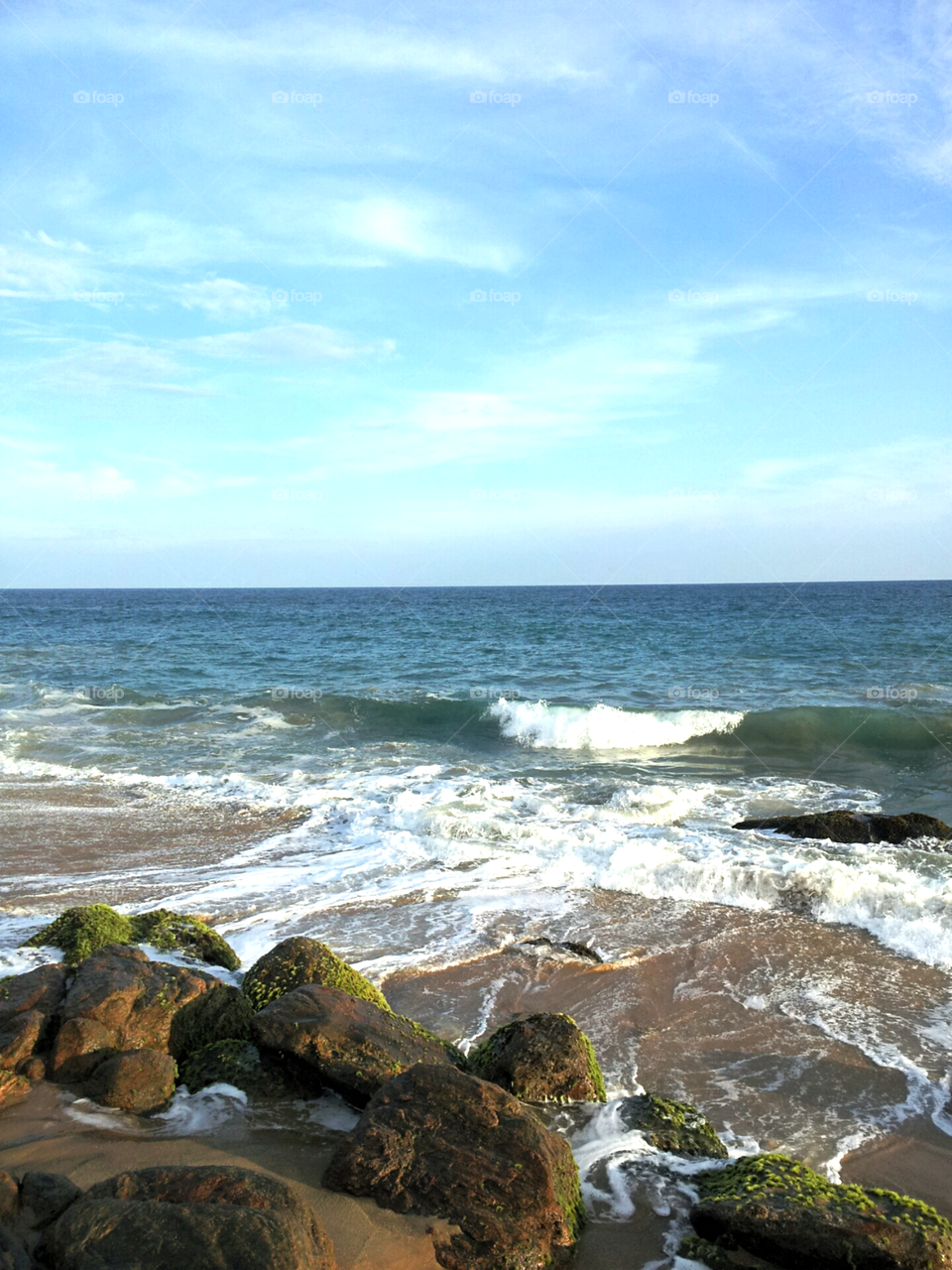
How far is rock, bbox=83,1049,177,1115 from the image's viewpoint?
430cm

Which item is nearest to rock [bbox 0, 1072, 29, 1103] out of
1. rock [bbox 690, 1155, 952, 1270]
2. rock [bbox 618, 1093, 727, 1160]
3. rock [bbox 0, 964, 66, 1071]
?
rock [bbox 0, 964, 66, 1071]

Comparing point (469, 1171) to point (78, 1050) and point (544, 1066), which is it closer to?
point (544, 1066)

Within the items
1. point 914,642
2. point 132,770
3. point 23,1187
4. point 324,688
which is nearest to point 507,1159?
point 23,1187

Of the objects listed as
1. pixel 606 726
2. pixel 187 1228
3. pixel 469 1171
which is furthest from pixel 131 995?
pixel 606 726

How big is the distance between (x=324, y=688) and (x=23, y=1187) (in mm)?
23453

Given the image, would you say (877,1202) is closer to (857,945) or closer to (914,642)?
(857,945)

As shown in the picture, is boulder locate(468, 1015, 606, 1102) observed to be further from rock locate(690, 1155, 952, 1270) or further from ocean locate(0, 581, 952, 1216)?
rock locate(690, 1155, 952, 1270)

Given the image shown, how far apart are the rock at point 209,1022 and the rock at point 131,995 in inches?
1.5

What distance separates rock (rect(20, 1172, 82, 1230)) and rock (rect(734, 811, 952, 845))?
9919 millimetres

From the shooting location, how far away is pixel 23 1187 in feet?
11.0

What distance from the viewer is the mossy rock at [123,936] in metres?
6.16

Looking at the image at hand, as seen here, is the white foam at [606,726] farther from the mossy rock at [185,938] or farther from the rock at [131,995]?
the rock at [131,995]

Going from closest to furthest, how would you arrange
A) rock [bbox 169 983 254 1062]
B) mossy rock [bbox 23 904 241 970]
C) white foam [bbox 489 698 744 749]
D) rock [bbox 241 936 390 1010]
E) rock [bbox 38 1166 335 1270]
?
rock [bbox 38 1166 335 1270] < rock [bbox 169 983 254 1062] < rock [bbox 241 936 390 1010] < mossy rock [bbox 23 904 241 970] < white foam [bbox 489 698 744 749]

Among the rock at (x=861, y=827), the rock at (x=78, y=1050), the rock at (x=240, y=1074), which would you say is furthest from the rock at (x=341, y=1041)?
the rock at (x=861, y=827)
